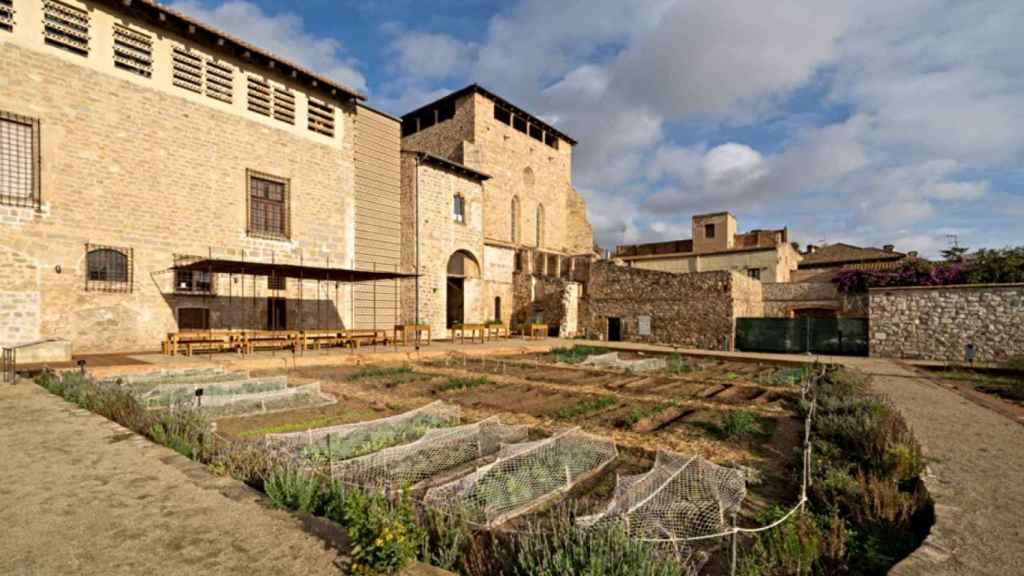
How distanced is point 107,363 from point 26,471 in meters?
8.56

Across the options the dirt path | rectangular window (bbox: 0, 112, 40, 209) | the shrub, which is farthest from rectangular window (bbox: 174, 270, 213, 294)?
the shrub

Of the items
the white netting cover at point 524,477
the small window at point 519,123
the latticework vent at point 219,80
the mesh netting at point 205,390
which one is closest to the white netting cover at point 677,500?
the white netting cover at point 524,477

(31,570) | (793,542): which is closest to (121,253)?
(31,570)

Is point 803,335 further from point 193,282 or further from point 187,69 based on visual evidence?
point 187,69

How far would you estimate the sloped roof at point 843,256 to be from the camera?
101ft

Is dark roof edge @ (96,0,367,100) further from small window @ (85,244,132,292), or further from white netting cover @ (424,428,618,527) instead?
white netting cover @ (424,428,618,527)

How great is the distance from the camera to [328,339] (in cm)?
1700

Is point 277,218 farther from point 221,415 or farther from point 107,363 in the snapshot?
point 221,415

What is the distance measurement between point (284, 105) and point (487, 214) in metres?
13.8

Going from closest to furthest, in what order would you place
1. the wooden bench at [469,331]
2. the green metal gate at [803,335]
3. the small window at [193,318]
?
the small window at [193,318] → the green metal gate at [803,335] → the wooden bench at [469,331]

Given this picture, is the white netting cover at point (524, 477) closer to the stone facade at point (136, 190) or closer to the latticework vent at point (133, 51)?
the stone facade at point (136, 190)

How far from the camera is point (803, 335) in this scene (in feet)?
68.0

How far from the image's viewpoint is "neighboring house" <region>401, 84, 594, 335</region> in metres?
22.9

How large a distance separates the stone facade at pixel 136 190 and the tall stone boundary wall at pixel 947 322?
22067 millimetres
